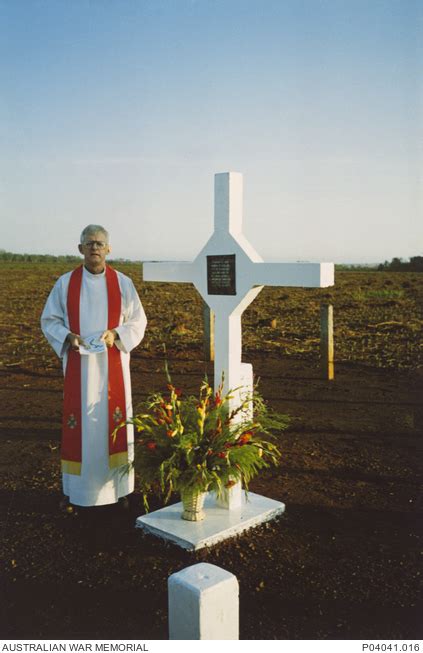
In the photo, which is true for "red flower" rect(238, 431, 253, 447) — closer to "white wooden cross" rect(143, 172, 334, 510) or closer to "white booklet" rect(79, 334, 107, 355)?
"white wooden cross" rect(143, 172, 334, 510)

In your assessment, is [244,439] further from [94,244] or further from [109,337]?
[94,244]

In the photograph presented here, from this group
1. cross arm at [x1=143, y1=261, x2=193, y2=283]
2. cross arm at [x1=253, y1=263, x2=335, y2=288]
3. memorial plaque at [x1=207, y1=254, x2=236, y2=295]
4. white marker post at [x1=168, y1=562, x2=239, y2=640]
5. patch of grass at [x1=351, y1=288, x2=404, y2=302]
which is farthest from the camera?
patch of grass at [x1=351, y1=288, x2=404, y2=302]

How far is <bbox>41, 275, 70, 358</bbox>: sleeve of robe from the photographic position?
18.2ft

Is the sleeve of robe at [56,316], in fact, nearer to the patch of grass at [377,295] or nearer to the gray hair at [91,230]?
the gray hair at [91,230]

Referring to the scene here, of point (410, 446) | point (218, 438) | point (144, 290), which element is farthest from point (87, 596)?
point (144, 290)

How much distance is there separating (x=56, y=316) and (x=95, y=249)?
664 mm

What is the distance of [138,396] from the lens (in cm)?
980

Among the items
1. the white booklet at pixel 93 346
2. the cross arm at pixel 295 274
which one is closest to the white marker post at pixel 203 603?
the cross arm at pixel 295 274

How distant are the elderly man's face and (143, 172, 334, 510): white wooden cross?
714mm

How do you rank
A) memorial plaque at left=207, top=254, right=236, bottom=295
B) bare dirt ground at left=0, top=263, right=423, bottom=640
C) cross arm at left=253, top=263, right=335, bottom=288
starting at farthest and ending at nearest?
1. memorial plaque at left=207, top=254, right=236, bottom=295
2. cross arm at left=253, top=263, right=335, bottom=288
3. bare dirt ground at left=0, top=263, right=423, bottom=640

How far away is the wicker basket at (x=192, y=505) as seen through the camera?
16.6 feet

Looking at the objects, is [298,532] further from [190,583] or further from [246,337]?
[246,337]

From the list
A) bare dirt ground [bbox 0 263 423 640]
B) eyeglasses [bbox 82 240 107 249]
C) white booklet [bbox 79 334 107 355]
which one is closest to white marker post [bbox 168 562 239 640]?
bare dirt ground [bbox 0 263 423 640]

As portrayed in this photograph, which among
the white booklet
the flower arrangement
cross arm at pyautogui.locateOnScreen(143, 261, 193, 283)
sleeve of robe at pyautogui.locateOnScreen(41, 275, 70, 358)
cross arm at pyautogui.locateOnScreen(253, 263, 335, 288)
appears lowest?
the flower arrangement
